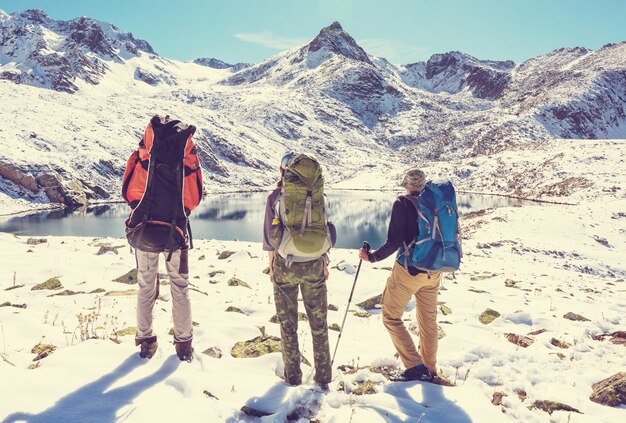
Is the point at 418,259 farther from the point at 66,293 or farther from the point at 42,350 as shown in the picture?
the point at 66,293

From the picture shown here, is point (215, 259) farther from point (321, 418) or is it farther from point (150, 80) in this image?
point (150, 80)

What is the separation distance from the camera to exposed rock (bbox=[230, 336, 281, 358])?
5.62 meters

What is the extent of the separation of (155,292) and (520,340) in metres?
6.41

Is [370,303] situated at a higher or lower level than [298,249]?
lower

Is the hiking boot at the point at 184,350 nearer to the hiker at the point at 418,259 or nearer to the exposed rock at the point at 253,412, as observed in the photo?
the exposed rock at the point at 253,412

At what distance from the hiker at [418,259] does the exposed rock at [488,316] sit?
3.78m

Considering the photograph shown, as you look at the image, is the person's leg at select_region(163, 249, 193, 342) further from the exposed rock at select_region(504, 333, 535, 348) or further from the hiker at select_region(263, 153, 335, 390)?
the exposed rock at select_region(504, 333, 535, 348)

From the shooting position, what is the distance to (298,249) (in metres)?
4.29

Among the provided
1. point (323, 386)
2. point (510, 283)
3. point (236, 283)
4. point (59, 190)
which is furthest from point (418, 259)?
point (59, 190)

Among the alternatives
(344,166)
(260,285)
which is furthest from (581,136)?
(260,285)

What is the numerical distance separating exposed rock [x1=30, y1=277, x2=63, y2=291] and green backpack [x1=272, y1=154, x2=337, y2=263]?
6.78m

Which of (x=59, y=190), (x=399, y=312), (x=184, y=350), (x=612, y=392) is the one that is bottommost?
(x=612, y=392)

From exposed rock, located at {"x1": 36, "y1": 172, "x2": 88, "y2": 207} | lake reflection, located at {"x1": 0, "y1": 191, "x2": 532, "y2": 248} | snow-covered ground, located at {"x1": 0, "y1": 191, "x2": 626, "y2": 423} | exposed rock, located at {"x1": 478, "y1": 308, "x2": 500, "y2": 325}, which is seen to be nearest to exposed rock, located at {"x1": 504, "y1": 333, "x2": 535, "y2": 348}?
snow-covered ground, located at {"x1": 0, "y1": 191, "x2": 626, "y2": 423}

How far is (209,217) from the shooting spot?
4703cm
